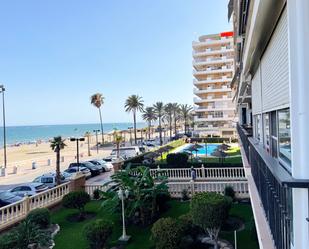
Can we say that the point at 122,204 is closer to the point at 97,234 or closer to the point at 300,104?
the point at 97,234

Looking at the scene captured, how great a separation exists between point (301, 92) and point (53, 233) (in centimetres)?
1343

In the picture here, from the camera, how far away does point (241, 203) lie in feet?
54.0

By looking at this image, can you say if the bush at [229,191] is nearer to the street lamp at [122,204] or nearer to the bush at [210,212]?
the street lamp at [122,204]

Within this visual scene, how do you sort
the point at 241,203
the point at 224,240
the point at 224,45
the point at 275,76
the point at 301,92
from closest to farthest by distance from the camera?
1. the point at 301,92
2. the point at 275,76
3. the point at 224,240
4. the point at 241,203
5. the point at 224,45

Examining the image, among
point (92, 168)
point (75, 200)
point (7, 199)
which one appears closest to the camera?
point (75, 200)

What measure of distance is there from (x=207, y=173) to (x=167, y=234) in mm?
11755

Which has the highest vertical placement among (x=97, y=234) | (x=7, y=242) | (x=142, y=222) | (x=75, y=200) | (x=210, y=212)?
(x=210, y=212)

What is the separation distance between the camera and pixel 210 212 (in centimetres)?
989

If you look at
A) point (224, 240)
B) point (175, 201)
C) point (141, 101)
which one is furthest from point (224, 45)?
point (224, 240)

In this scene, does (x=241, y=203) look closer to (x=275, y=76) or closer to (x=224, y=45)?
(x=275, y=76)

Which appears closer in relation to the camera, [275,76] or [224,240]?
[275,76]

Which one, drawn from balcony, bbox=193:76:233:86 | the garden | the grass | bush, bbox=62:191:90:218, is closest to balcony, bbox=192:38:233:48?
balcony, bbox=193:76:233:86

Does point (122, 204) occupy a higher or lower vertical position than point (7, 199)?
higher

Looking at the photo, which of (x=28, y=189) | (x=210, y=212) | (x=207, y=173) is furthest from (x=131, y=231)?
(x=28, y=189)
